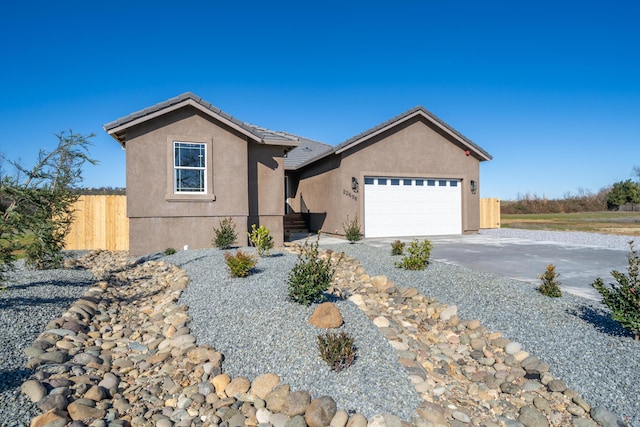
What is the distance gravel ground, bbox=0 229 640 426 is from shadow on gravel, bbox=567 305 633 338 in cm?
1

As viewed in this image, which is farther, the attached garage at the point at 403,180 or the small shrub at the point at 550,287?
the attached garage at the point at 403,180

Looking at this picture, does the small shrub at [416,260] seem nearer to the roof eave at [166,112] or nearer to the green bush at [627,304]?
the green bush at [627,304]

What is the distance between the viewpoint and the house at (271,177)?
33.9 feet

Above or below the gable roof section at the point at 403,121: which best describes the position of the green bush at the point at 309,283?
below

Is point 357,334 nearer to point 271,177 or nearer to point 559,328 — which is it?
point 559,328

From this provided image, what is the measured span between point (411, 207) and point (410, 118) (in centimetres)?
352

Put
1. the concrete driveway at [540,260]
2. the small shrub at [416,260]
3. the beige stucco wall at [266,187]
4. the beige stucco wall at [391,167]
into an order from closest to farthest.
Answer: the concrete driveway at [540,260]
the small shrub at [416,260]
the beige stucco wall at [266,187]
the beige stucco wall at [391,167]

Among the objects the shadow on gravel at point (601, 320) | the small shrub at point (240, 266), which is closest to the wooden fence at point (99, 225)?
the small shrub at point (240, 266)

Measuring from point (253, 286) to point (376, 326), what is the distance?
7.16 feet

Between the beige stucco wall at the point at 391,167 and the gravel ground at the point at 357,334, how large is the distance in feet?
24.1

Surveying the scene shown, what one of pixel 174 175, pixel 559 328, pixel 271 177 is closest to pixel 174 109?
pixel 174 175

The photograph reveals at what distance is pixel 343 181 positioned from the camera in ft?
44.5

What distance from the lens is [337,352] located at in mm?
3596

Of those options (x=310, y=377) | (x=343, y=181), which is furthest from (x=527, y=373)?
(x=343, y=181)
